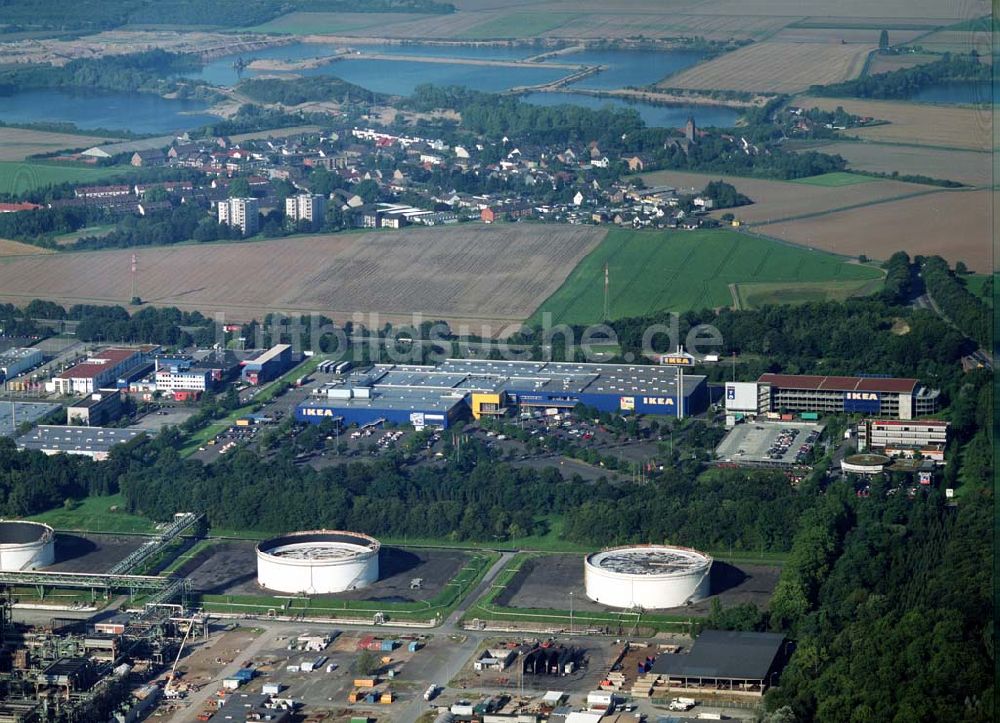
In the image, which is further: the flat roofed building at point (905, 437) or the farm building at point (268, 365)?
the farm building at point (268, 365)

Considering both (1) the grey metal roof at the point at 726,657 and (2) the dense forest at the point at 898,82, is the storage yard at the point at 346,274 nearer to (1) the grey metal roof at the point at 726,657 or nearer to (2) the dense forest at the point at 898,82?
(1) the grey metal roof at the point at 726,657

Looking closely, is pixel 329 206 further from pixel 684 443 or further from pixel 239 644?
pixel 239 644

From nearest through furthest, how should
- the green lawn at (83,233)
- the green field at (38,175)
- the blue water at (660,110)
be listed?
the green lawn at (83,233), the green field at (38,175), the blue water at (660,110)

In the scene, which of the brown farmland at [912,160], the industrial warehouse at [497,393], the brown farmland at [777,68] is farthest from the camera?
the brown farmland at [777,68]

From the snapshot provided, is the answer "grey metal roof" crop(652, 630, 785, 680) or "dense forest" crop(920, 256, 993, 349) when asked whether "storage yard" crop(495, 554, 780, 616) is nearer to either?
"grey metal roof" crop(652, 630, 785, 680)

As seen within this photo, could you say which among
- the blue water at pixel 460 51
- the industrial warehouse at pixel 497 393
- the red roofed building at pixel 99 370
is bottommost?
the industrial warehouse at pixel 497 393

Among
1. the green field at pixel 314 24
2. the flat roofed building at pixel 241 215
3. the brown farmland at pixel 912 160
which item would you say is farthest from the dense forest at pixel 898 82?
the green field at pixel 314 24

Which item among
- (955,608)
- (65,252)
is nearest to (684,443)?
(955,608)
